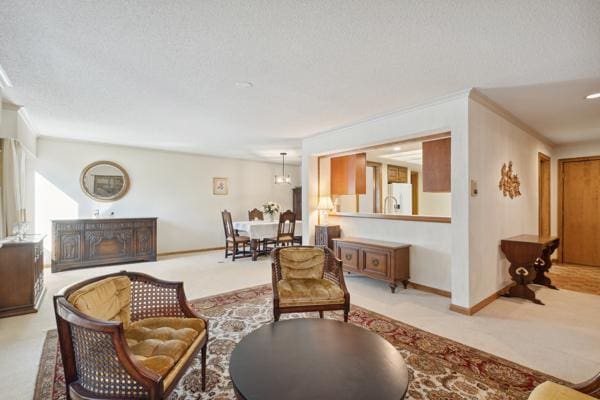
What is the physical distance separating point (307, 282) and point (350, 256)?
5.76 feet

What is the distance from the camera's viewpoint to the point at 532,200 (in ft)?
15.4

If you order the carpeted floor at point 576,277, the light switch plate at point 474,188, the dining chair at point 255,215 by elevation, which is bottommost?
the carpeted floor at point 576,277

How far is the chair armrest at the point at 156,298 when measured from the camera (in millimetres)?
1975

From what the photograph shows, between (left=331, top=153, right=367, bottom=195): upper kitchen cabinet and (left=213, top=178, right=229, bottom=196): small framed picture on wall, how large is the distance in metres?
3.42

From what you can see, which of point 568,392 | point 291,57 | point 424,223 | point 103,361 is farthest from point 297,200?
point 568,392

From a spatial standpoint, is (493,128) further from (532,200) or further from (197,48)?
(197,48)

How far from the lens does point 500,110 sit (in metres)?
3.60

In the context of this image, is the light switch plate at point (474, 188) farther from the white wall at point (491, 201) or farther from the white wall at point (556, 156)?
the white wall at point (556, 156)

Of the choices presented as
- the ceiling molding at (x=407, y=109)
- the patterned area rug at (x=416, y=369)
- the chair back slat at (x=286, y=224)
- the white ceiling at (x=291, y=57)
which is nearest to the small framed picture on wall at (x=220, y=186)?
the chair back slat at (x=286, y=224)

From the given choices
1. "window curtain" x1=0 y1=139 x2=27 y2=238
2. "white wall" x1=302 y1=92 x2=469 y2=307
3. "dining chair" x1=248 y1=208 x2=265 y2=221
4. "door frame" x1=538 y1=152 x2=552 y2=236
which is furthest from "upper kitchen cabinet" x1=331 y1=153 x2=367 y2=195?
"window curtain" x1=0 y1=139 x2=27 y2=238

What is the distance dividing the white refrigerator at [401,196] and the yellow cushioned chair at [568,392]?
5382mm

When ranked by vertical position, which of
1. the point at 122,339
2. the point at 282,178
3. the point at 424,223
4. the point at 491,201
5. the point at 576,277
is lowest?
the point at 576,277

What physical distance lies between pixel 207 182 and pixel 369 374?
6726 mm

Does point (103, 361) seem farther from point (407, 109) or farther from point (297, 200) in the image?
point (297, 200)
